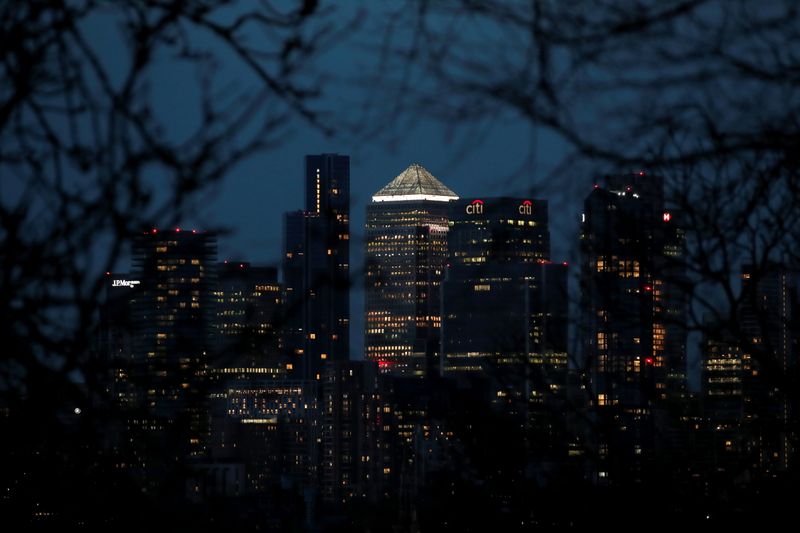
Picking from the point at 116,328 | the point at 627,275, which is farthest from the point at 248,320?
the point at 627,275

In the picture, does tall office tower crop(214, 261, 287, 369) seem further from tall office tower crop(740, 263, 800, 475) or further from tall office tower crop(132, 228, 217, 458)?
tall office tower crop(740, 263, 800, 475)

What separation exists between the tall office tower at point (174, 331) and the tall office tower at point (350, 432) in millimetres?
52359

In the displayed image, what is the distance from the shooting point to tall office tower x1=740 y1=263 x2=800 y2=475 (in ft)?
20.3

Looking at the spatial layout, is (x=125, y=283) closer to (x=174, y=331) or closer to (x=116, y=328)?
(x=116, y=328)

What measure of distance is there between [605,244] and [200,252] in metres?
3.45

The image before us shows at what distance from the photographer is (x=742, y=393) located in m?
12.9

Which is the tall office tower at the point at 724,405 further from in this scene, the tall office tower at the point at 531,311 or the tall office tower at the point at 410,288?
the tall office tower at the point at 410,288

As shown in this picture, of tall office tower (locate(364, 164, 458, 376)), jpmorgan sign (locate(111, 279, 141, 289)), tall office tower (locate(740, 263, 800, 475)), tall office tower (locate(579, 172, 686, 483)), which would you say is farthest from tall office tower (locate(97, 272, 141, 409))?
tall office tower (locate(364, 164, 458, 376))

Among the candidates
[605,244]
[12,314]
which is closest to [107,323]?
[12,314]

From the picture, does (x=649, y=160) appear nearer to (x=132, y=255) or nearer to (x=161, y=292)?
(x=132, y=255)

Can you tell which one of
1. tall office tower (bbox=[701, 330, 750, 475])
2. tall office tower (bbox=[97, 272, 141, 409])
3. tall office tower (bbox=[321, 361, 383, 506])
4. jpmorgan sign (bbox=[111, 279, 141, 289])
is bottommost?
tall office tower (bbox=[321, 361, 383, 506])

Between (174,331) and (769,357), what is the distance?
→ 2.52m

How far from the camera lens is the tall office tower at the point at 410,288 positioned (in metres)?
84.2

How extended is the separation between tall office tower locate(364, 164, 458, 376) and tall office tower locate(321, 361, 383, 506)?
2504 millimetres
